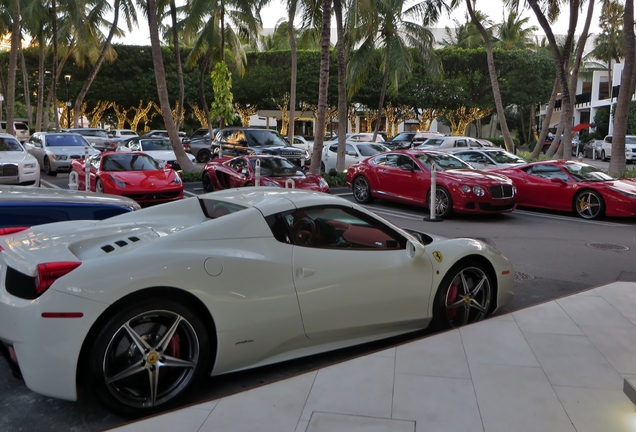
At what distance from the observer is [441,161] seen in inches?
558

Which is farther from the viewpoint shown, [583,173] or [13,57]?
[13,57]

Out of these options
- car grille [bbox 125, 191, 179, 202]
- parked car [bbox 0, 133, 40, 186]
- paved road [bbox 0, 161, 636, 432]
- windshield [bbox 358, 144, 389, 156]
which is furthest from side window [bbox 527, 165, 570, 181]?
parked car [bbox 0, 133, 40, 186]

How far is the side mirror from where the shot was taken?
5.07m

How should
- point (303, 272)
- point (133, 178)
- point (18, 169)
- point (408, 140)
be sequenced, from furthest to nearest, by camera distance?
point (408, 140) → point (18, 169) → point (133, 178) → point (303, 272)

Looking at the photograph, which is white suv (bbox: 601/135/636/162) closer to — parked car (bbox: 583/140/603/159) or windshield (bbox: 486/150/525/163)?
parked car (bbox: 583/140/603/159)

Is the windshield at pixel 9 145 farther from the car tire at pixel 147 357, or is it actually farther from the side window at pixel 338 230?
the car tire at pixel 147 357

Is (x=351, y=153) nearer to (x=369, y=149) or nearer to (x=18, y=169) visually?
(x=369, y=149)

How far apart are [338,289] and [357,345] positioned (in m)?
0.79

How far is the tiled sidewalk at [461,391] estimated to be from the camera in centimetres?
380

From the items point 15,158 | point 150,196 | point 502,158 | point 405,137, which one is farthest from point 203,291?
point 405,137

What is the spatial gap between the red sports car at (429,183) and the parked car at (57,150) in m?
10.4

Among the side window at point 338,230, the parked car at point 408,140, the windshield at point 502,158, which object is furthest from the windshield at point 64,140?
the side window at point 338,230

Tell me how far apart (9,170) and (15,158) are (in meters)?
0.63

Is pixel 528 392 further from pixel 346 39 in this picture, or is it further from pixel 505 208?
pixel 346 39
